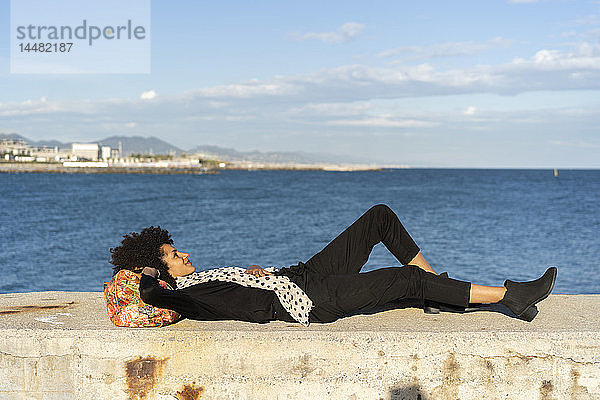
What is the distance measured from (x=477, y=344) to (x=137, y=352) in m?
2.20

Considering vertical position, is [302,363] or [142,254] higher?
[142,254]

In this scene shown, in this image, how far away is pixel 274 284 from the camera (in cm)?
452

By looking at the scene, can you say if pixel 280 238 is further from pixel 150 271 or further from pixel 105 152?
pixel 105 152

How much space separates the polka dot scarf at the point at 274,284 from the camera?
4379 mm

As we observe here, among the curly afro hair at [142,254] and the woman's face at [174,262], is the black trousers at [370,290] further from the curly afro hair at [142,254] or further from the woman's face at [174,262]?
the curly afro hair at [142,254]

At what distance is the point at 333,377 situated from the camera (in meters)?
4.07

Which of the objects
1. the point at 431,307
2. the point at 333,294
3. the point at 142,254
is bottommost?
the point at 431,307

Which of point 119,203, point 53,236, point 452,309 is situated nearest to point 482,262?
point 452,309

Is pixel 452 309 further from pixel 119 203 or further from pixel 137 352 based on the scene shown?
pixel 119 203

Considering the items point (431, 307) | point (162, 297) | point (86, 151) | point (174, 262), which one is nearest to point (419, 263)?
point (431, 307)

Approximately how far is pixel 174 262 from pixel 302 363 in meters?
1.24

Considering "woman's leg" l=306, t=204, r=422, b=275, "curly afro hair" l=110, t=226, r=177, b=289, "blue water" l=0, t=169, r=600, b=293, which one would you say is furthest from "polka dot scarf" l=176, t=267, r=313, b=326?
"blue water" l=0, t=169, r=600, b=293

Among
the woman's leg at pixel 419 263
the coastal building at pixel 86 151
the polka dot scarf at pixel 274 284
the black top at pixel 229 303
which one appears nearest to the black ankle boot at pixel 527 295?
the woman's leg at pixel 419 263

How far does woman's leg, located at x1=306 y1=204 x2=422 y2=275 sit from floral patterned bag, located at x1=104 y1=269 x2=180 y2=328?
1233 millimetres
